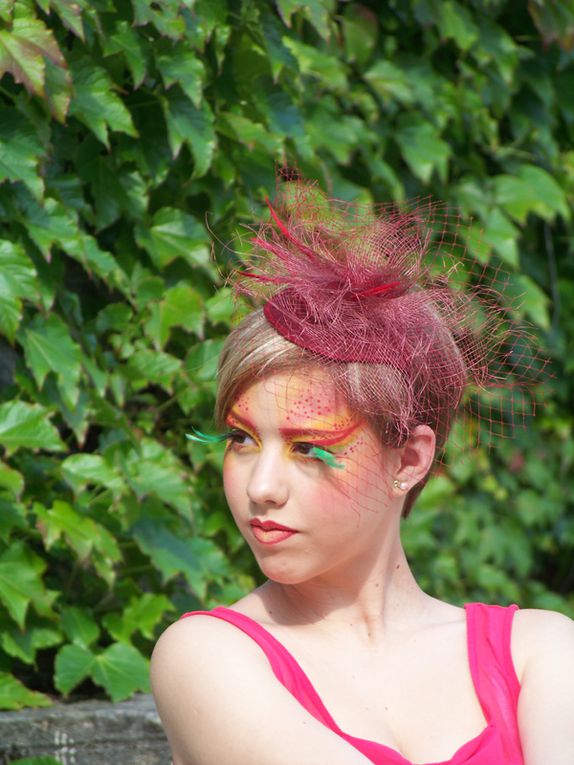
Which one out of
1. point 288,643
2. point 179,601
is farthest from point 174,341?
point 288,643

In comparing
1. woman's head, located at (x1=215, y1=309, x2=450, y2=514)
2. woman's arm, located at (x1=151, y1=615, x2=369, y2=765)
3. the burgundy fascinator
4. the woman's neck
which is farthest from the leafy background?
woman's arm, located at (x1=151, y1=615, x2=369, y2=765)

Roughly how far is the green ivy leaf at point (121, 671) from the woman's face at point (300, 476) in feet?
3.12

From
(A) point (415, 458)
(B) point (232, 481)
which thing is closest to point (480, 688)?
(A) point (415, 458)

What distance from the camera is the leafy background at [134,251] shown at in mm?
2213

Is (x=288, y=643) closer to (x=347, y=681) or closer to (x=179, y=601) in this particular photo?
(x=347, y=681)

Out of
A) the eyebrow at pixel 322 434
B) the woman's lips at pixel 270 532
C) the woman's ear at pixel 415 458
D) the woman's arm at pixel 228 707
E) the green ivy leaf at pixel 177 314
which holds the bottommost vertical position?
the green ivy leaf at pixel 177 314

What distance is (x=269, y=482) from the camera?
4.83 ft

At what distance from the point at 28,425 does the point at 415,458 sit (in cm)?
90

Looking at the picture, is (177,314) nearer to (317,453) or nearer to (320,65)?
(320,65)

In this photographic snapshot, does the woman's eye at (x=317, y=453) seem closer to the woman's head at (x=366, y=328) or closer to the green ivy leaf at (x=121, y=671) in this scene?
the woman's head at (x=366, y=328)

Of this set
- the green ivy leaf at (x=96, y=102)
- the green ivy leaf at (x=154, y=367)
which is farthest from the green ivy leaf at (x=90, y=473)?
the green ivy leaf at (x=96, y=102)

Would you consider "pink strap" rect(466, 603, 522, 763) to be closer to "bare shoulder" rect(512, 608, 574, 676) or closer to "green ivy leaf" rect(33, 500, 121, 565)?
"bare shoulder" rect(512, 608, 574, 676)

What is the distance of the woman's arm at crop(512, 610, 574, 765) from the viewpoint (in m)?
1.50

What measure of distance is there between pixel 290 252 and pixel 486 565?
9.29 ft
